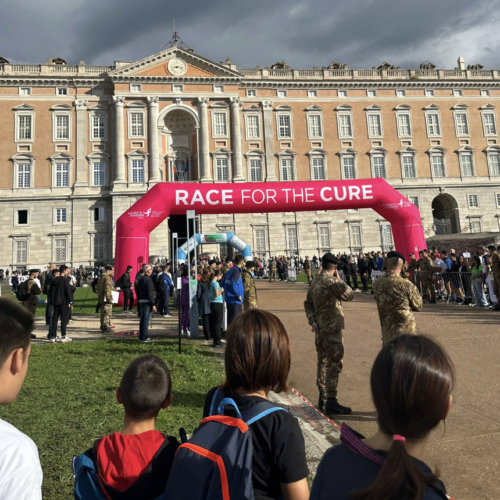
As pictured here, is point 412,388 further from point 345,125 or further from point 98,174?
point 345,125

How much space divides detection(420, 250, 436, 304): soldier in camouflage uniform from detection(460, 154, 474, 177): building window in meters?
36.3

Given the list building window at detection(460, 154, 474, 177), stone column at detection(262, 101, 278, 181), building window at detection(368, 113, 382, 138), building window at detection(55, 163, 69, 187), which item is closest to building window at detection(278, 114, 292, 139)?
stone column at detection(262, 101, 278, 181)

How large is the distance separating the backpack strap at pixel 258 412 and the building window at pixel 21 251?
4311 centimetres

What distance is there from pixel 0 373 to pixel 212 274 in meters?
8.63

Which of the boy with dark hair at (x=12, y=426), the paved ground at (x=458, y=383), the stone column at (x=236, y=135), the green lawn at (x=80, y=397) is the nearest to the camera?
the boy with dark hair at (x=12, y=426)

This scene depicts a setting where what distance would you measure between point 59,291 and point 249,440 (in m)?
9.91

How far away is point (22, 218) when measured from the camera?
39344mm

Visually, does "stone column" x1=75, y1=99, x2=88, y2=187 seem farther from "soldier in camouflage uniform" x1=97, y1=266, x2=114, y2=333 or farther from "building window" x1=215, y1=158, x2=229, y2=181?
"soldier in camouflage uniform" x1=97, y1=266, x2=114, y2=333

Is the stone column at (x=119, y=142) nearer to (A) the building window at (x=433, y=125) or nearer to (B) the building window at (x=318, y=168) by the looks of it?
(B) the building window at (x=318, y=168)

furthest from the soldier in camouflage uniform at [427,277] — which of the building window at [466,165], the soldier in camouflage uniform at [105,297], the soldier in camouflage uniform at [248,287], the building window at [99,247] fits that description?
the building window at [466,165]

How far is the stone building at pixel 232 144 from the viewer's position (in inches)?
1560

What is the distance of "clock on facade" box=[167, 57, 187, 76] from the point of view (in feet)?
133

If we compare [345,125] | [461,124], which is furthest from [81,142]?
[461,124]

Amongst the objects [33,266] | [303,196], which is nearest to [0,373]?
[303,196]
